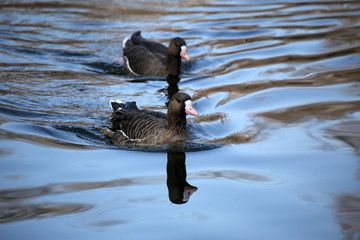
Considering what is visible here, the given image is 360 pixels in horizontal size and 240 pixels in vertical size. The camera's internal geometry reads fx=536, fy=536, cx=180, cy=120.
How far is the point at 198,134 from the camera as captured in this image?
10.0 m

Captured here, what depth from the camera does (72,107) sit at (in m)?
11.3

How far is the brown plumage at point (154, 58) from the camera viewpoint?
543 inches

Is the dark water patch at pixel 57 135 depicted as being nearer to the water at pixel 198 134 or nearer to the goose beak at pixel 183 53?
the water at pixel 198 134

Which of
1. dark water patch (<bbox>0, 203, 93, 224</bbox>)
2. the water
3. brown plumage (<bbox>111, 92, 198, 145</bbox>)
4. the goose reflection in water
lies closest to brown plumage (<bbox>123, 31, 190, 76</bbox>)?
the water

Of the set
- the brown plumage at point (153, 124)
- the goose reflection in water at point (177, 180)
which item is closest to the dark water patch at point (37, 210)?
the goose reflection in water at point (177, 180)

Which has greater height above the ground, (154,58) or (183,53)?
(154,58)

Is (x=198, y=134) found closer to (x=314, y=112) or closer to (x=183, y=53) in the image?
(x=314, y=112)

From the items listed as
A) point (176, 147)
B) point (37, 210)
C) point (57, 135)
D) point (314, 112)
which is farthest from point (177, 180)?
point (314, 112)

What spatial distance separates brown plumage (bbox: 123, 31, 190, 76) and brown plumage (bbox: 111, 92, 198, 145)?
165 inches

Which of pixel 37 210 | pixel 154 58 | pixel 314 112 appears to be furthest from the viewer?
pixel 154 58

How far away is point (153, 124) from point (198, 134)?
102 cm

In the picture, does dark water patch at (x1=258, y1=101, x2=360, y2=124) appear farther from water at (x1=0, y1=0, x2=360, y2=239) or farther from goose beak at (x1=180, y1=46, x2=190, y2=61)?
goose beak at (x1=180, y1=46, x2=190, y2=61)

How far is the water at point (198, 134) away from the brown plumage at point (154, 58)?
411 millimetres

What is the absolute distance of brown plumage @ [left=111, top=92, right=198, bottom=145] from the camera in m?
8.97
